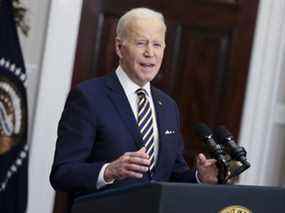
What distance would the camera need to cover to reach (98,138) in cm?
245

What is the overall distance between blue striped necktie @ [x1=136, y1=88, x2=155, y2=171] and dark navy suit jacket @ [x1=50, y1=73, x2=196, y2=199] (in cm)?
2

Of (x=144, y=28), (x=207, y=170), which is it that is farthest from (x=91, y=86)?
(x=207, y=170)

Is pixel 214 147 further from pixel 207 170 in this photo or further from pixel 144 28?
pixel 144 28

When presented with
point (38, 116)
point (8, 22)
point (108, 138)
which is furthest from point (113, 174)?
point (38, 116)

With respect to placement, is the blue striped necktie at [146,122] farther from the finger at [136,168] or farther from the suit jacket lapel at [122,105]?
the finger at [136,168]

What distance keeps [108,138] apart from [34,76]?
2.10m

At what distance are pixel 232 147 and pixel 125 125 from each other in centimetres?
39

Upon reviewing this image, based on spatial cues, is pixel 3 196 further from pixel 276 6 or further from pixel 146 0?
pixel 276 6

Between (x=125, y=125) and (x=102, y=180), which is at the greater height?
(x=125, y=125)

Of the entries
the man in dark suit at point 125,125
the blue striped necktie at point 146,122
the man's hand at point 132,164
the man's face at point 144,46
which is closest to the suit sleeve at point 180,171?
the man in dark suit at point 125,125

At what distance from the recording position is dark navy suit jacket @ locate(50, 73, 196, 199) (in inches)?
93.0

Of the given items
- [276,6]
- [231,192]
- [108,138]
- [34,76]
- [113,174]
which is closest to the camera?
[231,192]

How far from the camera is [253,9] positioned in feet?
15.8

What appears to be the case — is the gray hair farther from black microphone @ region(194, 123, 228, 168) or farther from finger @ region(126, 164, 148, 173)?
finger @ region(126, 164, 148, 173)
